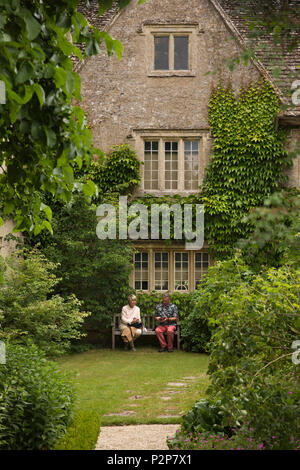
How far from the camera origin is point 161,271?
47.8 ft

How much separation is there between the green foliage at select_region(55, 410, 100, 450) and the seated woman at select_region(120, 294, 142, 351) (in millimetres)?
6734

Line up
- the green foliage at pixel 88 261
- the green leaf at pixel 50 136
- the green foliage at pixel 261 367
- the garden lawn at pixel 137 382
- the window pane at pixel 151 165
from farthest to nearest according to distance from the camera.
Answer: the window pane at pixel 151 165 → the green foliage at pixel 88 261 → the garden lawn at pixel 137 382 → the green foliage at pixel 261 367 → the green leaf at pixel 50 136

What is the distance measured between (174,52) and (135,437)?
38.1 feet

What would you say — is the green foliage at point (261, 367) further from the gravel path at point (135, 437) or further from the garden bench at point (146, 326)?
the garden bench at point (146, 326)

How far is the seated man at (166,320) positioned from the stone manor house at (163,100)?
3.52 ft

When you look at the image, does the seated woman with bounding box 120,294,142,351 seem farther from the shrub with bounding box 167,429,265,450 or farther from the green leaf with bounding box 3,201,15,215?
the green leaf with bounding box 3,201,15,215

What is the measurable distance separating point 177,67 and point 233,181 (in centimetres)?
363

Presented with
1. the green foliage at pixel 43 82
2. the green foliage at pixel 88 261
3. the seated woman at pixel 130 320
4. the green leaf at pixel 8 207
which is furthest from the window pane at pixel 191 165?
the green foliage at pixel 43 82

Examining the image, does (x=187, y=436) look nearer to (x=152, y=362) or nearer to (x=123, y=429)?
(x=123, y=429)

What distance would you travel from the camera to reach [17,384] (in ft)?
16.9

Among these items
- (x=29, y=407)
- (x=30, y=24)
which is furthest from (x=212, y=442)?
(x=30, y=24)

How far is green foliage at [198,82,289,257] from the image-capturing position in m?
13.8

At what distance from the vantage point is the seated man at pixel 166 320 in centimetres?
1318

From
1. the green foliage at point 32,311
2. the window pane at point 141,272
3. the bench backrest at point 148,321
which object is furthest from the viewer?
the window pane at point 141,272
